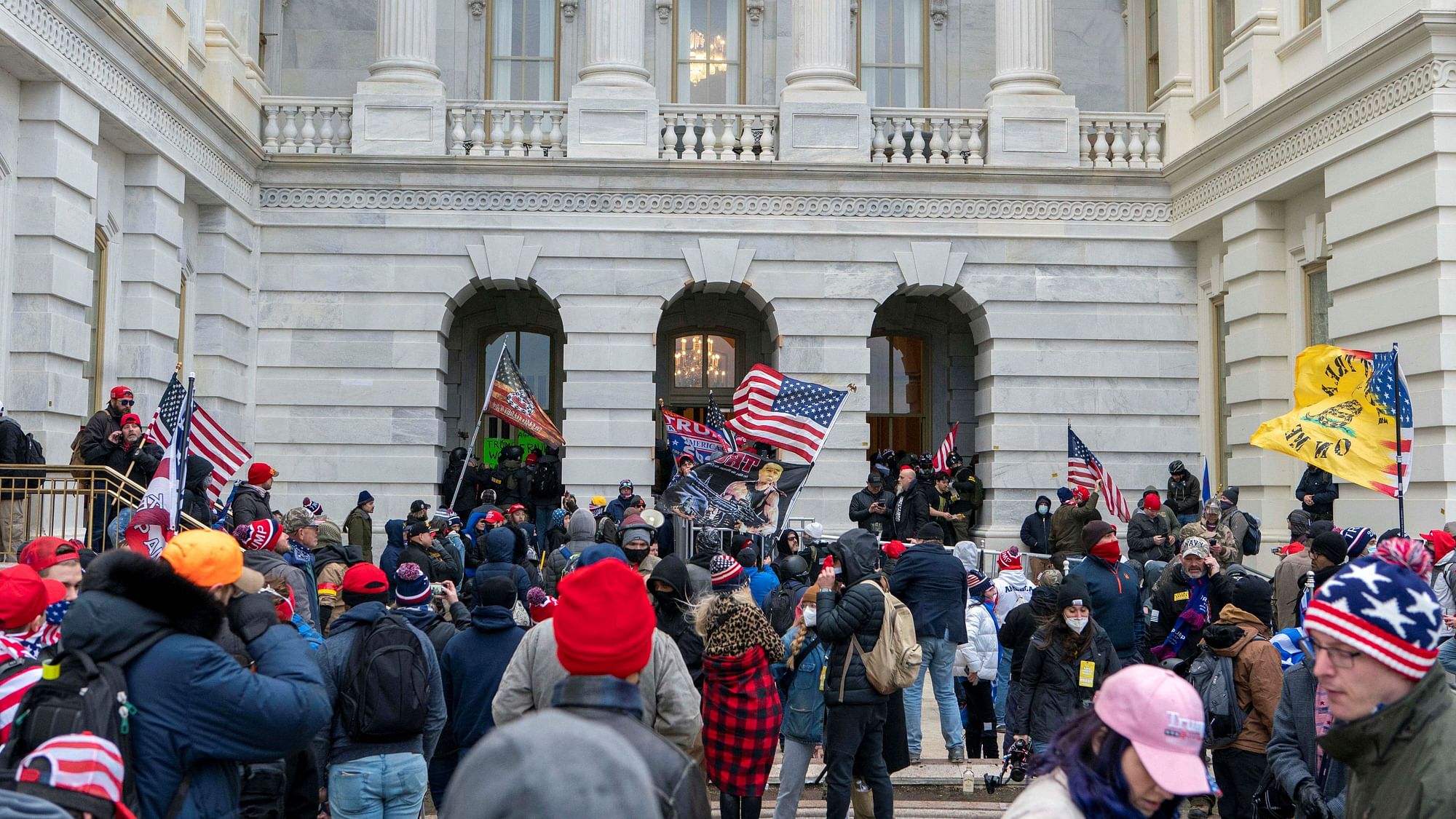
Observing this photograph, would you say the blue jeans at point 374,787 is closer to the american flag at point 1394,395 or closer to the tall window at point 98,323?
the american flag at point 1394,395

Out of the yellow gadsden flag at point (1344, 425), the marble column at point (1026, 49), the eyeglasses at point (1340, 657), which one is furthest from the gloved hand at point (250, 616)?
the marble column at point (1026, 49)

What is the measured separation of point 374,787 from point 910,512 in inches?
510

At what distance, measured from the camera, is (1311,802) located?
5793 millimetres

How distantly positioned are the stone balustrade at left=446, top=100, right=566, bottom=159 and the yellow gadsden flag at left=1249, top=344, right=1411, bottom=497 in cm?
1368

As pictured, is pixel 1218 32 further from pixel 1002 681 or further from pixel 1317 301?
pixel 1002 681

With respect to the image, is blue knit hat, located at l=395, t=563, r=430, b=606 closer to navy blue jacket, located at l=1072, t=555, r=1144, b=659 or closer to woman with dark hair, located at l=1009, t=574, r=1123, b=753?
woman with dark hair, located at l=1009, t=574, r=1123, b=753

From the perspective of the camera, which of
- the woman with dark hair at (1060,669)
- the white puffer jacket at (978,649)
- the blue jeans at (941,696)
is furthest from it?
the white puffer jacket at (978,649)

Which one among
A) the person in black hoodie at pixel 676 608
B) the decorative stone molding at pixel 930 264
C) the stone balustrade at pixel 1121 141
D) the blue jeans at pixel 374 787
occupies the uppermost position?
the stone balustrade at pixel 1121 141

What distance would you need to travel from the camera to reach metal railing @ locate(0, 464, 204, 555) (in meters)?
12.8

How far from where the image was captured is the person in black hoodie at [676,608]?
801 centimetres

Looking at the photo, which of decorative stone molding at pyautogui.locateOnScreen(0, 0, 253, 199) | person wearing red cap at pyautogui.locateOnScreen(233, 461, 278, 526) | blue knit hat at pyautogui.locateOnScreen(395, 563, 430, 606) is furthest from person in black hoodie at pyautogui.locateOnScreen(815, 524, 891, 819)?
decorative stone molding at pyautogui.locateOnScreen(0, 0, 253, 199)

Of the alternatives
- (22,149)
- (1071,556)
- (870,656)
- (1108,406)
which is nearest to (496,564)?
(870,656)

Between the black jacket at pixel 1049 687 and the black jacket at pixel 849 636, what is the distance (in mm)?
1037

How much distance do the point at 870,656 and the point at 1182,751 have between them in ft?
16.7
